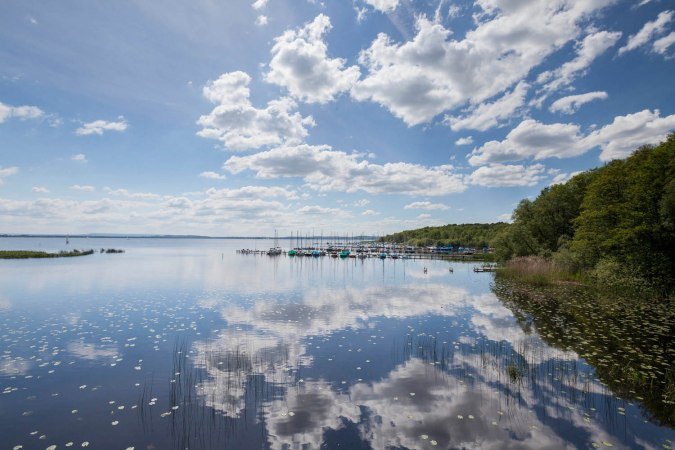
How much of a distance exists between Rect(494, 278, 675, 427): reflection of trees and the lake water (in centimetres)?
56

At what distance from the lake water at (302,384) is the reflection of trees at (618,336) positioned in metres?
0.56

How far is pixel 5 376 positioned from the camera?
1622 cm

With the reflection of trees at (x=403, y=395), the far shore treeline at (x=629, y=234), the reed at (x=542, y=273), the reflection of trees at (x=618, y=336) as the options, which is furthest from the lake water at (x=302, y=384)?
the reed at (x=542, y=273)

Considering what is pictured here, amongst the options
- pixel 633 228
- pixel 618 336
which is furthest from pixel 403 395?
pixel 633 228

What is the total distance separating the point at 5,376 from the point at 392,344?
18879 millimetres

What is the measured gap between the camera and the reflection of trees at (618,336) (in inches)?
568

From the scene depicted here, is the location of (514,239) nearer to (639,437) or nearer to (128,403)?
(639,437)

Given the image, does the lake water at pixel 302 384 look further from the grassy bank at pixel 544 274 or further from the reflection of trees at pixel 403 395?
the grassy bank at pixel 544 274

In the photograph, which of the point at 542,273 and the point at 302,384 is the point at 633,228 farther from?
the point at 302,384

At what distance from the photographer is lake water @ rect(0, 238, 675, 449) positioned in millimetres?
11406

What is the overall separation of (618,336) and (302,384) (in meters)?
19.5

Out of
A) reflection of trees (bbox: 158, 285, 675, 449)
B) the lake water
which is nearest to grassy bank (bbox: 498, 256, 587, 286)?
the lake water

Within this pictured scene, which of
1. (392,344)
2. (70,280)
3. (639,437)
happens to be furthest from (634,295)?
(70,280)

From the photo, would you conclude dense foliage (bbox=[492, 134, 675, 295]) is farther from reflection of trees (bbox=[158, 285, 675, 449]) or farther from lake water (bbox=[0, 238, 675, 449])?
reflection of trees (bbox=[158, 285, 675, 449])
